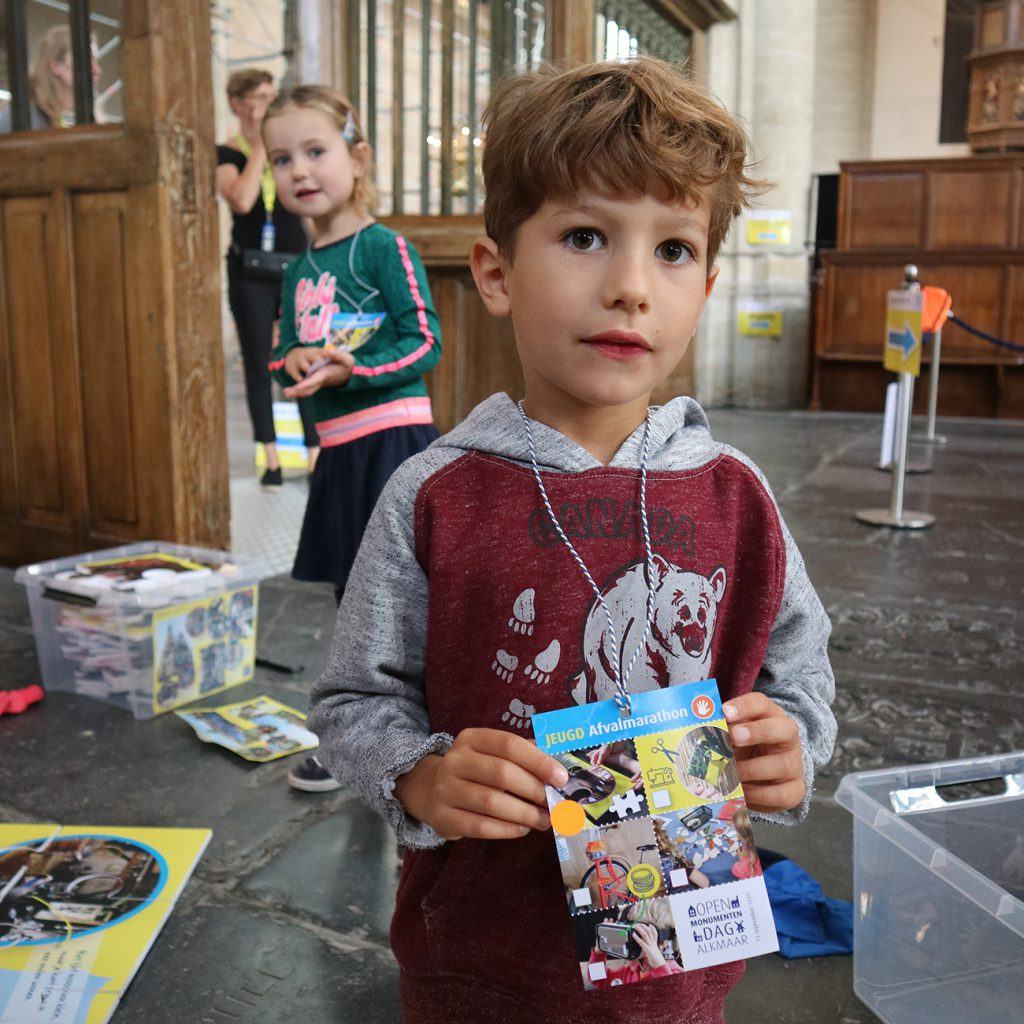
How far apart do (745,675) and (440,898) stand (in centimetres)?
36

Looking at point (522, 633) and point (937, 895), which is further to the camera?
point (937, 895)

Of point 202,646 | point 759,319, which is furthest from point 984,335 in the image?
point 202,646

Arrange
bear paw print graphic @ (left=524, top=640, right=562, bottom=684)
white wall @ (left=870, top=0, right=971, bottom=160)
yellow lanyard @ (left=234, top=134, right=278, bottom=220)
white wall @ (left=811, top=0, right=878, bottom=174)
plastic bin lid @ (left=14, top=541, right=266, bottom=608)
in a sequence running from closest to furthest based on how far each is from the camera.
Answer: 1. bear paw print graphic @ (left=524, top=640, right=562, bottom=684)
2. plastic bin lid @ (left=14, top=541, right=266, bottom=608)
3. yellow lanyard @ (left=234, top=134, right=278, bottom=220)
4. white wall @ (left=870, top=0, right=971, bottom=160)
5. white wall @ (left=811, top=0, right=878, bottom=174)

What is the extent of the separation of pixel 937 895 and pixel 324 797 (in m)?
1.12

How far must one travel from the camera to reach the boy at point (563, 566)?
91cm

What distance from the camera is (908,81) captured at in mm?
13922

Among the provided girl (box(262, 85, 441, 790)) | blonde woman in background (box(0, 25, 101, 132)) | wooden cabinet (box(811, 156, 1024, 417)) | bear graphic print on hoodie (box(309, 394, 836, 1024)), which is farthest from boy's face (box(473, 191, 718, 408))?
wooden cabinet (box(811, 156, 1024, 417))

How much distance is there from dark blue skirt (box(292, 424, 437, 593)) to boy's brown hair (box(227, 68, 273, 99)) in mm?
2960

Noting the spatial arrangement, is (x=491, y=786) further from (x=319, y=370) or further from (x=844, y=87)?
(x=844, y=87)

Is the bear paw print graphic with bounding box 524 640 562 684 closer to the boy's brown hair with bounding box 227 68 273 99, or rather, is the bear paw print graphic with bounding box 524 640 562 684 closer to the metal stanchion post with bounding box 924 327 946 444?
the boy's brown hair with bounding box 227 68 273 99

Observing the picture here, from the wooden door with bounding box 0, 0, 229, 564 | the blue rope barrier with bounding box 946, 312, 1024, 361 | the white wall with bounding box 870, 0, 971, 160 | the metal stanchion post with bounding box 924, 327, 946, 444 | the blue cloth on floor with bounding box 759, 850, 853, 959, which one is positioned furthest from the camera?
the white wall with bounding box 870, 0, 971, 160

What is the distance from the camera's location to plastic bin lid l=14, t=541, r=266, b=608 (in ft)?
7.86

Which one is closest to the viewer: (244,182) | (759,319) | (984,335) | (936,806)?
(936,806)

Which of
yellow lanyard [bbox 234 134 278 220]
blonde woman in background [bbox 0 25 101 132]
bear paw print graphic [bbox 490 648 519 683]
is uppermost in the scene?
blonde woman in background [bbox 0 25 101 132]
